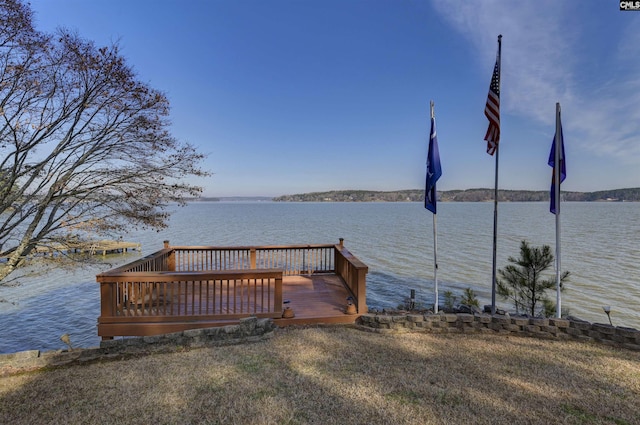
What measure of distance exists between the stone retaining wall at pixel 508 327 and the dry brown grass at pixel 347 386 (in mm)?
234

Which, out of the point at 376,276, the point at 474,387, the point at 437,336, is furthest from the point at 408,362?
the point at 376,276

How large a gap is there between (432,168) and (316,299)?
3.54 meters

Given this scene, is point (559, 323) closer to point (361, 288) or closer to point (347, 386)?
point (361, 288)

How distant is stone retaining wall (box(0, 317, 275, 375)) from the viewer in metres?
4.30

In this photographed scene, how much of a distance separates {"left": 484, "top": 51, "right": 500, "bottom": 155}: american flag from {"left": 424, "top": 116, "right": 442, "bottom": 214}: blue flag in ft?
3.14

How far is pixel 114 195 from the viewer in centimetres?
632

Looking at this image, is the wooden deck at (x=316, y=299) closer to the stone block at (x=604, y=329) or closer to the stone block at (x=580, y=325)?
the stone block at (x=580, y=325)

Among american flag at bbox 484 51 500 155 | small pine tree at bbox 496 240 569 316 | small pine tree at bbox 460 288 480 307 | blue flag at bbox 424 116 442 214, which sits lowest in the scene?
small pine tree at bbox 460 288 480 307

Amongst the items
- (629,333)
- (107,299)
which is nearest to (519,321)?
(629,333)

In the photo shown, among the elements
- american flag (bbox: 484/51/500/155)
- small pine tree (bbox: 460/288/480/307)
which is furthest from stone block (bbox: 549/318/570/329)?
small pine tree (bbox: 460/288/480/307)

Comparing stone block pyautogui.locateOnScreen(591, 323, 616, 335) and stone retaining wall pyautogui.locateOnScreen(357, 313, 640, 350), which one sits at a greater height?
stone block pyautogui.locateOnScreen(591, 323, 616, 335)

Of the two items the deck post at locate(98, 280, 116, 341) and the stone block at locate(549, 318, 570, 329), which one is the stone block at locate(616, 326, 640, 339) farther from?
the deck post at locate(98, 280, 116, 341)

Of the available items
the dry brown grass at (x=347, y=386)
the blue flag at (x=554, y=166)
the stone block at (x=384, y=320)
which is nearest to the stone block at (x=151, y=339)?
the dry brown grass at (x=347, y=386)

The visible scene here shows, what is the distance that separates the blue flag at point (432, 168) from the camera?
581 cm
